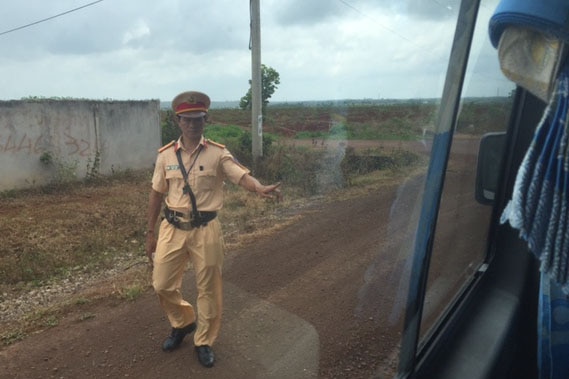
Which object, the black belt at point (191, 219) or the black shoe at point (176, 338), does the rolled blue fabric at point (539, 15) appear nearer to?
the black belt at point (191, 219)

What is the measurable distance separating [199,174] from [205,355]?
3.88 ft

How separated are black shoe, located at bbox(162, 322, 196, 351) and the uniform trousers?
0.75 ft

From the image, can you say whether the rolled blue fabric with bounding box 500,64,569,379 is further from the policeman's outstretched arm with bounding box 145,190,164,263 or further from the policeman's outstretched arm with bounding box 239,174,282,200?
the policeman's outstretched arm with bounding box 145,190,164,263

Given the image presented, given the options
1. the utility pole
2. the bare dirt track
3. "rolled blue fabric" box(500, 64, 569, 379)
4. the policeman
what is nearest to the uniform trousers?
the policeman

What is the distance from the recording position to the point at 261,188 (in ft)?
8.79

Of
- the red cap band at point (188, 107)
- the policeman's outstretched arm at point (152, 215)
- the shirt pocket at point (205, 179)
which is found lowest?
the policeman's outstretched arm at point (152, 215)

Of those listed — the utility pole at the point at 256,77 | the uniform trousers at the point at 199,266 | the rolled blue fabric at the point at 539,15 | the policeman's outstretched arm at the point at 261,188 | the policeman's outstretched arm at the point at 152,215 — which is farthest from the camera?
the utility pole at the point at 256,77

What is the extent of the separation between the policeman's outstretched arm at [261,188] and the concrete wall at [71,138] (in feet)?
23.5

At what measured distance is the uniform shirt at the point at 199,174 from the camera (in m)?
2.84

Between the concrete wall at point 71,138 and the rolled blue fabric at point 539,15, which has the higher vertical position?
the rolled blue fabric at point 539,15

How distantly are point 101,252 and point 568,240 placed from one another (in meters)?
5.33

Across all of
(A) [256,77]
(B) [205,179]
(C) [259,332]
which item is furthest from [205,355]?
(A) [256,77]

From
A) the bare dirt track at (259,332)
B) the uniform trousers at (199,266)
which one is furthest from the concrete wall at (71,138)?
the uniform trousers at (199,266)

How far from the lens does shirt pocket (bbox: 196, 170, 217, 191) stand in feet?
9.33
